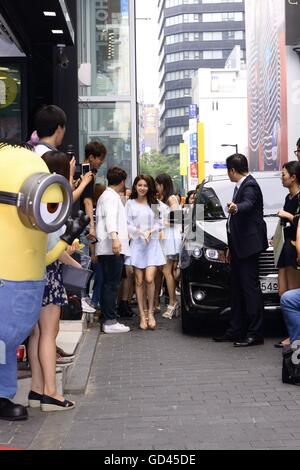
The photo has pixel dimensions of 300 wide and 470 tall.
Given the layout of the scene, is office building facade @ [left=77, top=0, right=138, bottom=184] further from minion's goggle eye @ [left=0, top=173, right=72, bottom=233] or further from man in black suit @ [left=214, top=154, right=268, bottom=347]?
minion's goggle eye @ [left=0, top=173, right=72, bottom=233]

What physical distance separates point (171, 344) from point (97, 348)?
2.69ft

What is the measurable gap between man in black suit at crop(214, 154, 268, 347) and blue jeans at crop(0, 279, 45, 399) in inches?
133

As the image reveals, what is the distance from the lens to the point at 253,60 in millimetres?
40031

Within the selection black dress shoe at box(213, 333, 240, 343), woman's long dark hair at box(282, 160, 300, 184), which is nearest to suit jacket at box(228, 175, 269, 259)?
woman's long dark hair at box(282, 160, 300, 184)

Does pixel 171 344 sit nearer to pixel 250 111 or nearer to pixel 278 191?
pixel 278 191

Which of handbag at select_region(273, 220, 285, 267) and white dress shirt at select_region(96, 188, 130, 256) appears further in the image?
white dress shirt at select_region(96, 188, 130, 256)

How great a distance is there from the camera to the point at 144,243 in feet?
30.5

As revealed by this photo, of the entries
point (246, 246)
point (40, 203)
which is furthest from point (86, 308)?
point (40, 203)

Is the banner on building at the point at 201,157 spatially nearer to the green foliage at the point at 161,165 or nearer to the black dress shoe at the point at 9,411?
the green foliage at the point at 161,165

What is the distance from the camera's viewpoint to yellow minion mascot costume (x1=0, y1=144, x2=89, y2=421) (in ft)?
14.1

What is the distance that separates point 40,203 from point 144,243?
Result: 5.05 metres

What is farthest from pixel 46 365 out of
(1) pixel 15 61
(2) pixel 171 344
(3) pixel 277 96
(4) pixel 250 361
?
(3) pixel 277 96

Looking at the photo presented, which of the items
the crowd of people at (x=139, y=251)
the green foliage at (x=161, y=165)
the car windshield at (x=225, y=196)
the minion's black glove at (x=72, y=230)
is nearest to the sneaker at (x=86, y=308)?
the crowd of people at (x=139, y=251)

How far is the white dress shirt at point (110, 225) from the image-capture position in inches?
338
